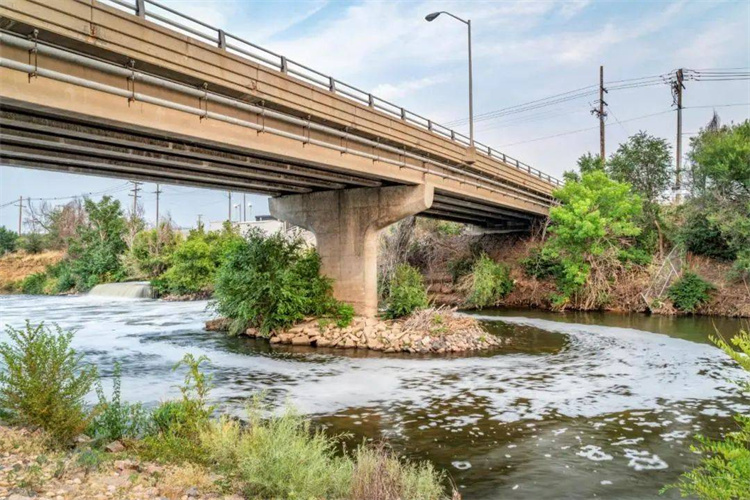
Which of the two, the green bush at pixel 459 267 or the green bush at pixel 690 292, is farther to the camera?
the green bush at pixel 459 267

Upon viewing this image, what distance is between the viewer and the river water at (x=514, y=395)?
7828mm

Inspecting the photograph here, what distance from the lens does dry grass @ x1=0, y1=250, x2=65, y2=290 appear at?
5629 centimetres

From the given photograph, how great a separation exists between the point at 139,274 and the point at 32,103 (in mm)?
41650

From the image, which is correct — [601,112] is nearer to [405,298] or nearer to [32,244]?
[405,298]

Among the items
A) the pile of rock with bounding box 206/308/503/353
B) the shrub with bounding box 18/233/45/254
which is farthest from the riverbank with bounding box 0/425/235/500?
the shrub with bounding box 18/233/45/254

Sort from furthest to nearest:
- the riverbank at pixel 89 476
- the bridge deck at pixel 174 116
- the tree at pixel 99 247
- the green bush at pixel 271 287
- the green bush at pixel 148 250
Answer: the tree at pixel 99 247 < the green bush at pixel 148 250 < the green bush at pixel 271 287 < the bridge deck at pixel 174 116 < the riverbank at pixel 89 476

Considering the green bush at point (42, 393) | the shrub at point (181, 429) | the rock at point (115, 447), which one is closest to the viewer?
the shrub at point (181, 429)

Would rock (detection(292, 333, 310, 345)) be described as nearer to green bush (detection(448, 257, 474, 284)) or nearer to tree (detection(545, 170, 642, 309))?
tree (detection(545, 170, 642, 309))

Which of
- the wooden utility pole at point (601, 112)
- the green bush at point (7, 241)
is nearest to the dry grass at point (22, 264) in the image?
the green bush at point (7, 241)

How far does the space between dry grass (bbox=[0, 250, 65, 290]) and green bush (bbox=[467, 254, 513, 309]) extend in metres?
44.7

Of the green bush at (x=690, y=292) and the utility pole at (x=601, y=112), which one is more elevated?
the utility pole at (x=601, y=112)

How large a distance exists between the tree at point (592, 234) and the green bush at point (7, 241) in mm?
63727

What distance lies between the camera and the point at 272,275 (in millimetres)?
20469

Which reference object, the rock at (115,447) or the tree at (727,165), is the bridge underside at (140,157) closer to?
the rock at (115,447)
